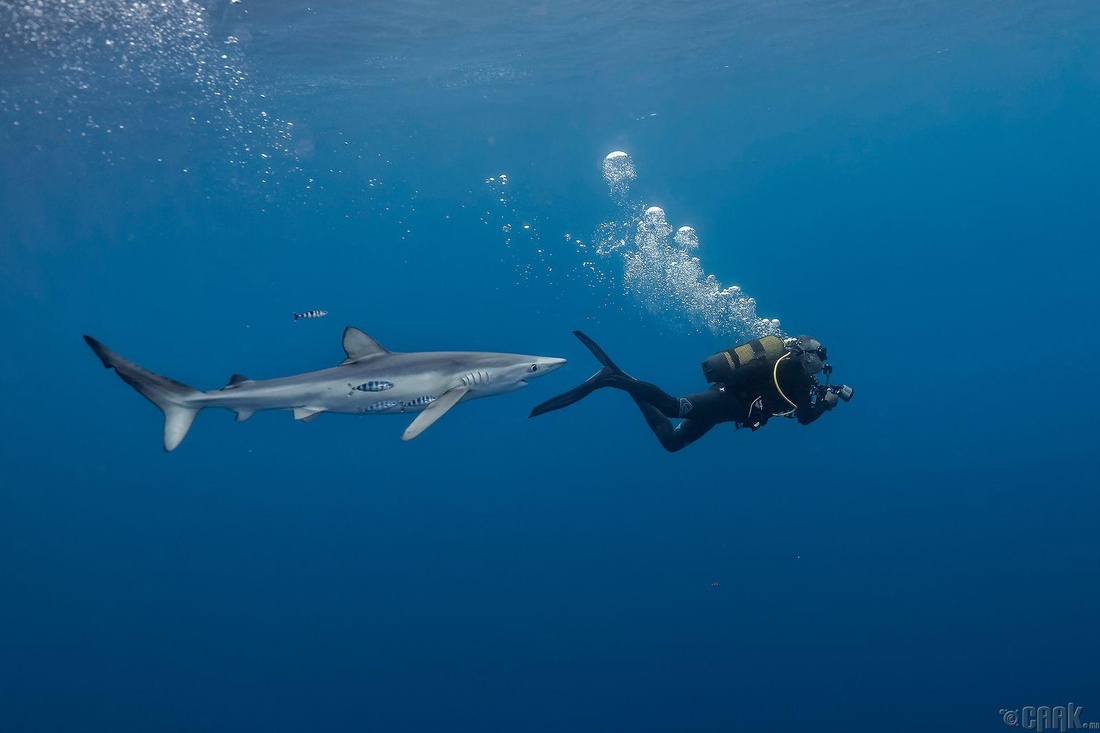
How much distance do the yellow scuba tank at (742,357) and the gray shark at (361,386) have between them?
2.13 m

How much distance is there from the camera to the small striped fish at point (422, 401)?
6887 mm

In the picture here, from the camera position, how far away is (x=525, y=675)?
18.5m

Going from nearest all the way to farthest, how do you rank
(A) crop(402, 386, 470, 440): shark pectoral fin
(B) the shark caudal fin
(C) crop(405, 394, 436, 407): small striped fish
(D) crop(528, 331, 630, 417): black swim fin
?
(A) crop(402, 386, 470, 440): shark pectoral fin
(B) the shark caudal fin
(C) crop(405, 394, 436, 407): small striped fish
(D) crop(528, 331, 630, 417): black swim fin

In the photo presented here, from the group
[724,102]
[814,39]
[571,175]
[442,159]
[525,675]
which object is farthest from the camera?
[571,175]

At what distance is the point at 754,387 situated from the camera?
800cm

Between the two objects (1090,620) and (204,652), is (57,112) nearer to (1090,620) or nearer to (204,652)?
(204,652)

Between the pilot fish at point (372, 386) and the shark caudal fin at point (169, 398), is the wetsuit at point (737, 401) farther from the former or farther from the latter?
the shark caudal fin at point (169, 398)

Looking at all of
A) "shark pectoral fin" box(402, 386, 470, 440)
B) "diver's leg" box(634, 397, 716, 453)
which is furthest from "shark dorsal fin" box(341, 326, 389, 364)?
"diver's leg" box(634, 397, 716, 453)

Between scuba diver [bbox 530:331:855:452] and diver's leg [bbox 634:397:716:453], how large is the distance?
25 centimetres

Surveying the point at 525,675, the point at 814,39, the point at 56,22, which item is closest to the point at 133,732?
the point at 525,675

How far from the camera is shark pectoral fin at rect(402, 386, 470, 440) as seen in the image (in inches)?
228

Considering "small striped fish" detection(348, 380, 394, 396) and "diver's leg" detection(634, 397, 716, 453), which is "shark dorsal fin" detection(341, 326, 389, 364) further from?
"diver's leg" detection(634, 397, 716, 453)

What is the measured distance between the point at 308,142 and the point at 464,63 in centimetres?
1430

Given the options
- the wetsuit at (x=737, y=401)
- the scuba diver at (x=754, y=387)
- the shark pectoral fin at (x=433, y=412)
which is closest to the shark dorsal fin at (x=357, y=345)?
the shark pectoral fin at (x=433, y=412)
